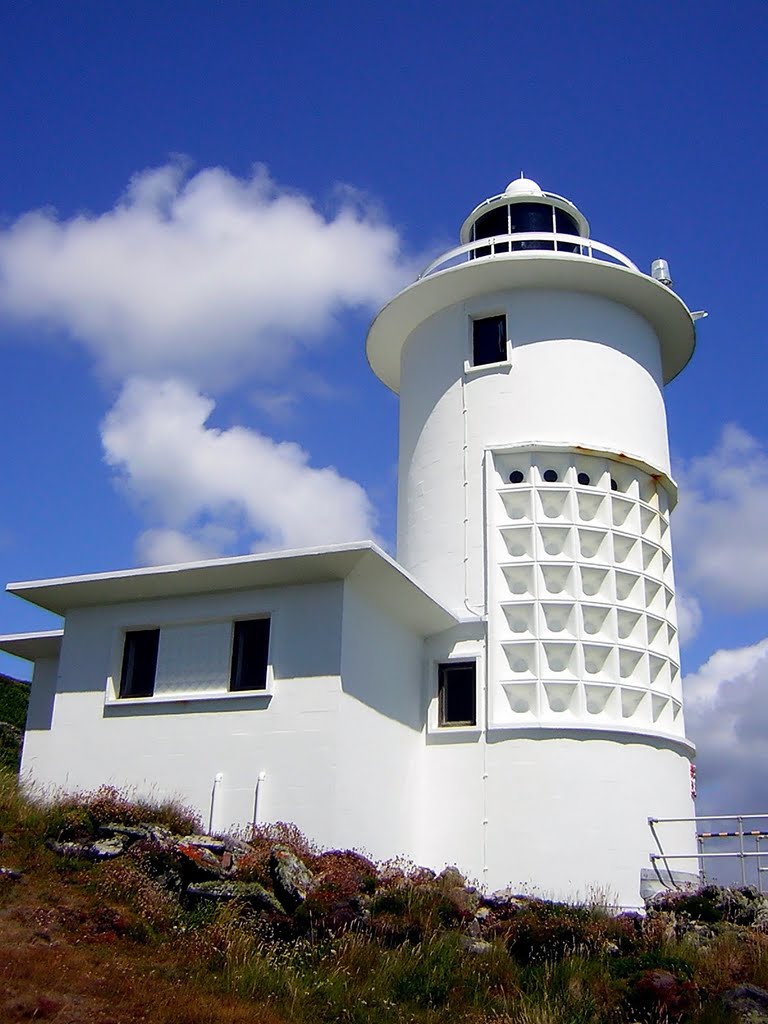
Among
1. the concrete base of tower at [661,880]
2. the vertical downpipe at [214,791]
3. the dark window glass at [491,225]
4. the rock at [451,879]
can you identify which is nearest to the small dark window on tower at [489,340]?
the dark window glass at [491,225]

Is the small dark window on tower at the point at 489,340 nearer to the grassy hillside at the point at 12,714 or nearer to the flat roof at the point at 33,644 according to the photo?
the flat roof at the point at 33,644

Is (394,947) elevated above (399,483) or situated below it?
below

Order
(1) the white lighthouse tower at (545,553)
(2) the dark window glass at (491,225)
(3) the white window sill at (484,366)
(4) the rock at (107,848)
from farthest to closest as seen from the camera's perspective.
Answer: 1. (2) the dark window glass at (491,225)
2. (3) the white window sill at (484,366)
3. (1) the white lighthouse tower at (545,553)
4. (4) the rock at (107,848)

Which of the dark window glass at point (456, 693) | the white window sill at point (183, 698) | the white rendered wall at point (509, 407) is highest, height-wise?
the white rendered wall at point (509, 407)

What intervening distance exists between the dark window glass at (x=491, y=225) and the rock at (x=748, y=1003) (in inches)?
646

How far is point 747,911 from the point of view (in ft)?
49.9

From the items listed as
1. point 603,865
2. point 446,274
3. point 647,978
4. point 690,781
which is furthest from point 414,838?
point 446,274

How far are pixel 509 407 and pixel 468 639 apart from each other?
453 centimetres

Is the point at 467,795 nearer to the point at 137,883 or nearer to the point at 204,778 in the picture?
the point at 204,778

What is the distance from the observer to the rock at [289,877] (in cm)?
1359

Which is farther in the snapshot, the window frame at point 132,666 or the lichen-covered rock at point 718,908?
the window frame at point 132,666

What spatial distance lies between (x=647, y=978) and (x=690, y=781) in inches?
328

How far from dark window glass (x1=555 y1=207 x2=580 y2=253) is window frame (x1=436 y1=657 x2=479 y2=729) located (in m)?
9.61

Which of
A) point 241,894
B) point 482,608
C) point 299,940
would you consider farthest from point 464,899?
point 482,608
